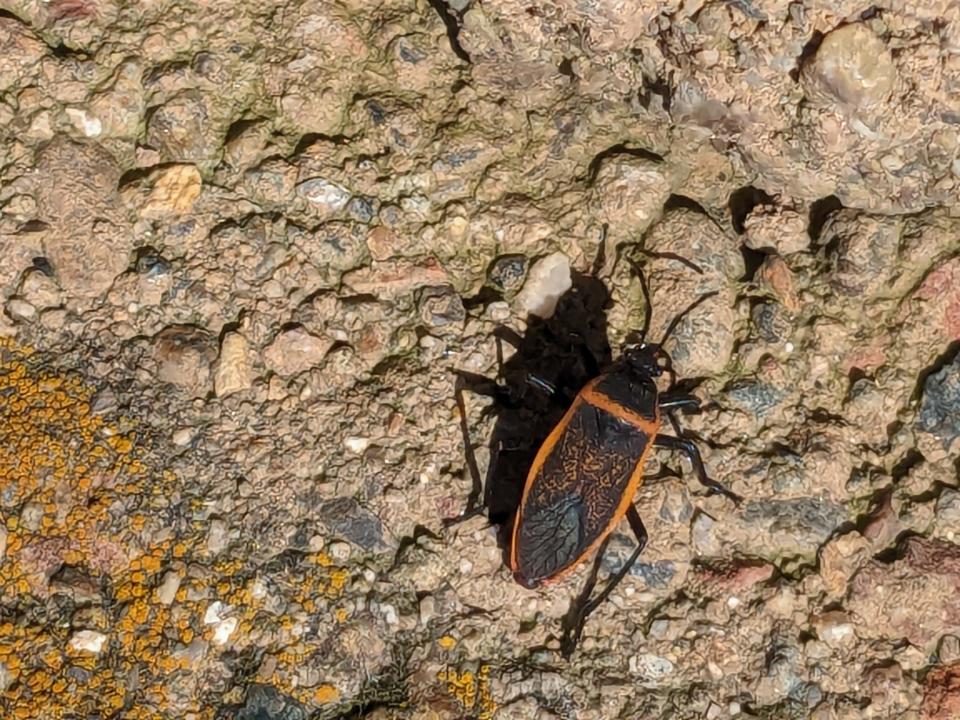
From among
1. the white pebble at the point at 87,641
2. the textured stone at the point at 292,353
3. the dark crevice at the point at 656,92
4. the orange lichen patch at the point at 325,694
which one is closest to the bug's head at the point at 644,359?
the dark crevice at the point at 656,92

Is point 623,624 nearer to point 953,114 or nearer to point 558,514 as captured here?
point 558,514

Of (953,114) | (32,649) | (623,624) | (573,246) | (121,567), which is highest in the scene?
(953,114)

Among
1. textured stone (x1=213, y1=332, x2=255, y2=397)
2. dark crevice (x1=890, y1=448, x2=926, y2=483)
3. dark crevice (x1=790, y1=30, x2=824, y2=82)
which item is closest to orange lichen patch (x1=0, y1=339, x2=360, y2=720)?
textured stone (x1=213, y1=332, x2=255, y2=397)

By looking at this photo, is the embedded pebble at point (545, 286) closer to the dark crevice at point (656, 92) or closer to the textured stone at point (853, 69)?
the dark crevice at point (656, 92)

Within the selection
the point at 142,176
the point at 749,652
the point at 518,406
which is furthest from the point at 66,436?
the point at 749,652

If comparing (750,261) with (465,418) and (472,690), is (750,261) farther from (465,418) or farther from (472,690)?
(472,690)
